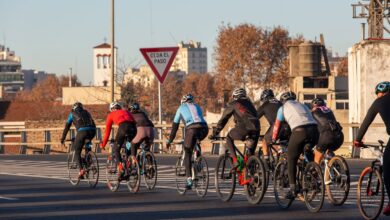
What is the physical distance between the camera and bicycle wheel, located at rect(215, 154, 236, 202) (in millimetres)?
20047

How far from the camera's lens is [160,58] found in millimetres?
34750

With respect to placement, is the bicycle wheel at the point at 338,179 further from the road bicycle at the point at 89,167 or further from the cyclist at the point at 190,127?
the road bicycle at the point at 89,167

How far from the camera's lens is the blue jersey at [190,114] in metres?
21.3

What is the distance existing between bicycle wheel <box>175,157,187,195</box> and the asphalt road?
0.41ft

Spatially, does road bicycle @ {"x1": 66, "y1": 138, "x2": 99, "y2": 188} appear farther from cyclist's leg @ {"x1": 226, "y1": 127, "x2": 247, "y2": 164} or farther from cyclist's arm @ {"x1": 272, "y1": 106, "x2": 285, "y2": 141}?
cyclist's arm @ {"x1": 272, "y1": 106, "x2": 285, "y2": 141}

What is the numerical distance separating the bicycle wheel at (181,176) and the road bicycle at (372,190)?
18.3ft

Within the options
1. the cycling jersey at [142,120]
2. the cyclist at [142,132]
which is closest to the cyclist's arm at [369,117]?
the cyclist at [142,132]

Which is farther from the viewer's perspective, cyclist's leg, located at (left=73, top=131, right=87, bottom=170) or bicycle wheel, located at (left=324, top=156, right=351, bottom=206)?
cyclist's leg, located at (left=73, top=131, right=87, bottom=170)

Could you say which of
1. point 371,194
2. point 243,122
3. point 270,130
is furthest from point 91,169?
point 371,194

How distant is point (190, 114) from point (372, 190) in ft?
18.5

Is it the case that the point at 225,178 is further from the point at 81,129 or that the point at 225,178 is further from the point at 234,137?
the point at 81,129

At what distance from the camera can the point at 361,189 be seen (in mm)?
16453

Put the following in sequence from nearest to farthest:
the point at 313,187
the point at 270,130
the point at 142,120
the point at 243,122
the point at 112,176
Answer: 1. the point at 313,187
2. the point at 243,122
3. the point at 270,130
4. the point at 142,120
5. the point at 112,176

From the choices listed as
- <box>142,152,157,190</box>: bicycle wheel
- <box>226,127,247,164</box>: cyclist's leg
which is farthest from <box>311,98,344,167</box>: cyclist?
<box>142,152,157,190</box>: bicycle wheel
